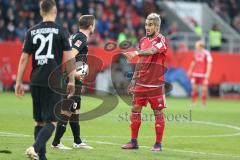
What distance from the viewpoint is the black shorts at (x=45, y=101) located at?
10273 mm

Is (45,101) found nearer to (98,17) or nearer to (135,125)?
(135,125)

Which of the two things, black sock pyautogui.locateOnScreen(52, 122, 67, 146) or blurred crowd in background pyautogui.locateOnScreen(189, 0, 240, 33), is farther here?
blurred crowd in background pyautogui.locateOnScreen(189, 0, 240, 33)

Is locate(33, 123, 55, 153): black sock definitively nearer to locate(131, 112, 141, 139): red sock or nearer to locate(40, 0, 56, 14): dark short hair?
locate(40, 0, 56, 14): dark short hair

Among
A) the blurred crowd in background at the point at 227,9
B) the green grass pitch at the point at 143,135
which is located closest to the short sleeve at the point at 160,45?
the green grass pitch at the point at 143,135

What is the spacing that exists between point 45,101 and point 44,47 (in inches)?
30.4

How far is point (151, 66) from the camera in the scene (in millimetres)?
13289

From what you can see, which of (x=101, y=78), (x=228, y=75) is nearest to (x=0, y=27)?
(x=101, y=78)

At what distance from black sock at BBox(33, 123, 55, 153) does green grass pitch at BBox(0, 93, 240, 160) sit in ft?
3.76

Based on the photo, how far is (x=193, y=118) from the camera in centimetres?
2111

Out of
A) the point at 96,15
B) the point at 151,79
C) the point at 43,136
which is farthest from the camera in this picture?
the point at 96,15

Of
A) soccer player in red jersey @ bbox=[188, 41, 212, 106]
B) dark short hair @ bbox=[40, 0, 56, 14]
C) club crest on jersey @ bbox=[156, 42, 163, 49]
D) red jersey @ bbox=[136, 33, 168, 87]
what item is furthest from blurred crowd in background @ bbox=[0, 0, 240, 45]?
dark short hair @ bbox=[40, 0, 56, 14]

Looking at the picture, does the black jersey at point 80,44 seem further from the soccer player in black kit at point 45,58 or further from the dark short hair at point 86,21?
the soccer player in black kit at point 45,58

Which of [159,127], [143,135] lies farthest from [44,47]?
[143,135]

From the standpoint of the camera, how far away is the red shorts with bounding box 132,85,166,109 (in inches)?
515
